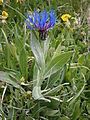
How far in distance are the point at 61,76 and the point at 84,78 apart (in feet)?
0.34

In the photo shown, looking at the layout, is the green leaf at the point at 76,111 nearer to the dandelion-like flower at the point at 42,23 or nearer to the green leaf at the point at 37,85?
the green leaf at the point at 37,85

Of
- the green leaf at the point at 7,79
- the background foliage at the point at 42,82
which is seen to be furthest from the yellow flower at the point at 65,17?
the green leaf at the point at 7,79

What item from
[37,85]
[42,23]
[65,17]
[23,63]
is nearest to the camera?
[42,23]

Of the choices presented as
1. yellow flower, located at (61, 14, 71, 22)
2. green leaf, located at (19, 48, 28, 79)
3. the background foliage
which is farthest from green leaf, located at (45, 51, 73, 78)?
yellow flower, located at (61, 14, 71, 22)

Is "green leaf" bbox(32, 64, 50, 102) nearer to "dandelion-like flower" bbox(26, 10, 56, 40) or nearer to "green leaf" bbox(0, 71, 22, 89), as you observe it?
"green leaf" bbox(0, 71, 22, 89)

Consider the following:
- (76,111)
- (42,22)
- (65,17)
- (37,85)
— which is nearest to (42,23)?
(42,22)

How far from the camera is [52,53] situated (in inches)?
79.5

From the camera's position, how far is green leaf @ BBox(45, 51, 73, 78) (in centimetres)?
183

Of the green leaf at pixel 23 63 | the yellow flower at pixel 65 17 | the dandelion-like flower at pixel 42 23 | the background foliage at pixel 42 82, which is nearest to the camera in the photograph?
the dandelion-like flower at pixel 42 23

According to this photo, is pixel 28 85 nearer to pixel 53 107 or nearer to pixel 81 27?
pixel 53 107

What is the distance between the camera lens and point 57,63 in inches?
72.4

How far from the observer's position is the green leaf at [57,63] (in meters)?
1.83

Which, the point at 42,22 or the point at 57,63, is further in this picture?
the point at 57,63

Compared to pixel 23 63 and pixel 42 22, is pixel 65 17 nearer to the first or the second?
pixel 23 63
